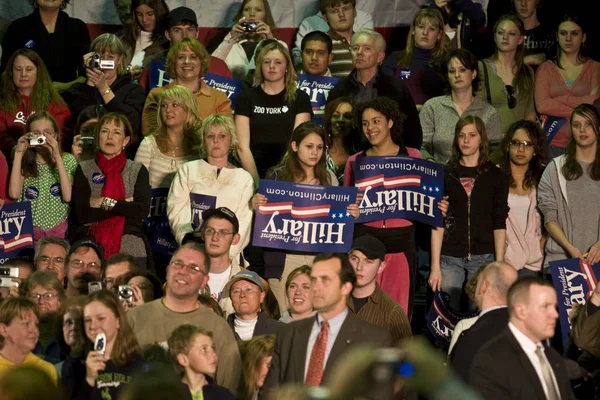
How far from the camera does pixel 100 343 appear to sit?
21.7ft

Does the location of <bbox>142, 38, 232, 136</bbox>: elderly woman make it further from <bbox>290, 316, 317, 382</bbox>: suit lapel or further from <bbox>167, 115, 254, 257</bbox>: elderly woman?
<bbox>290, 316, 317, 382</bbox>: suit lapel

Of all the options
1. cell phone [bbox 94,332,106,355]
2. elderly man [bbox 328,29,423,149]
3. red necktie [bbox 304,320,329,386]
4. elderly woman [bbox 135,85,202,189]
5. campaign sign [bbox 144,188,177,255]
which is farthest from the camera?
elderly man [bbox 328,29,423,149]

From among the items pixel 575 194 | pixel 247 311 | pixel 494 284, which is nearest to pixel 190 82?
pixel 247 311

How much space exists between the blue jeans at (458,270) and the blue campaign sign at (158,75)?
9.75 ft

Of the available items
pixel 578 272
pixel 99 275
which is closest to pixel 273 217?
pixel 99 275

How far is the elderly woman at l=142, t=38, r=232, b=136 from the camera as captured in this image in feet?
33.6

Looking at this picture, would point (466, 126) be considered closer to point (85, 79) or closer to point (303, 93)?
point (303, 93)

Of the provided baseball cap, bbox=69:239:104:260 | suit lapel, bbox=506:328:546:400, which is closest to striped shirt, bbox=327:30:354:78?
baseball cap, bbox=69:239:104:260

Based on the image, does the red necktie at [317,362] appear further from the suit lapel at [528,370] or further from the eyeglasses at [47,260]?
the eyeglasses at [47,260]

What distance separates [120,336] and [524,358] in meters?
2.15

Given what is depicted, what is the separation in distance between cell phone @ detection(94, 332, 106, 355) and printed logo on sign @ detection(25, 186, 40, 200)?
3.09 m

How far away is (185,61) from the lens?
1023 centimetres

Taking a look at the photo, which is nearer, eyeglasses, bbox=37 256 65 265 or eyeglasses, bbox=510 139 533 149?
eyeglasses, bbox=37 256 65 265

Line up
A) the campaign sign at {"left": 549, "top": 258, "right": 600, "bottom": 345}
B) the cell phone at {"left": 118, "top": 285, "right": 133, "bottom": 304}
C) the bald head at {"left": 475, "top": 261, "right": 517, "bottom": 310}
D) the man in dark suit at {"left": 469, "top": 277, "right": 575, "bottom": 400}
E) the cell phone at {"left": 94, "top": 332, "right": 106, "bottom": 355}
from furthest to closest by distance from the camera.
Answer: the campaign sign at {"left": 549, "top": 258, "right": 600, "bottom": 345} < the cell phone at {"left": 118, "top": 285, "right": 133, "bottom": 304} < the bald head at {"left": 475, "top": 261, "right": 517, "bottom": 310} < the cell phone at {"left": 94, "top": 332, "right": 106, "bottom": 355} < the man in dark suit at {"left": 469, "top": 277, "right": 575, "bottom": 400}
